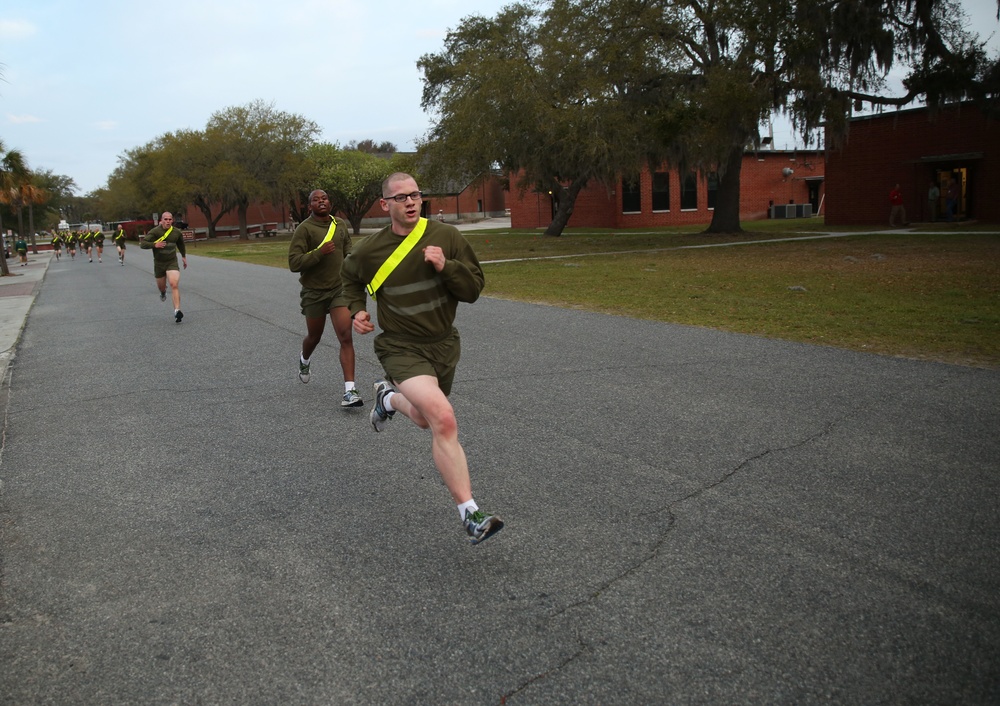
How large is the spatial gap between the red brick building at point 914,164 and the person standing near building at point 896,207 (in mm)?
1469

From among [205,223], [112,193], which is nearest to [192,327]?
[205,223]

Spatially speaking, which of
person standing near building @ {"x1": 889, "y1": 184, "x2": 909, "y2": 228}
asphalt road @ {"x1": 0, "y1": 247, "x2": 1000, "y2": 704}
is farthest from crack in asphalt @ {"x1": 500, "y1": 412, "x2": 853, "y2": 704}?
person standing near building @ {"x1": 889, "y1": 184, "x2": 909, "y2": 228}

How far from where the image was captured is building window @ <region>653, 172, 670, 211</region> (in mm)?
50375

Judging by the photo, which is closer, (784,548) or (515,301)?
(784,548)

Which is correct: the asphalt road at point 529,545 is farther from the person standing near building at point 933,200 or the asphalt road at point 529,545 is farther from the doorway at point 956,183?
the doorway at point 956,183

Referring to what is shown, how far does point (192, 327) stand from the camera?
44.3ft

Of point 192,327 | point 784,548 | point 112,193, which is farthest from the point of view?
point 112,193

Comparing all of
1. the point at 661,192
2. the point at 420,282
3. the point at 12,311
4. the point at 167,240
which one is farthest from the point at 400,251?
the point at 661,192

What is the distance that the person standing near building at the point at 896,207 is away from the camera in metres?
33.2

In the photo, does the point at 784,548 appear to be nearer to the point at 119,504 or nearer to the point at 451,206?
the point at 119,504

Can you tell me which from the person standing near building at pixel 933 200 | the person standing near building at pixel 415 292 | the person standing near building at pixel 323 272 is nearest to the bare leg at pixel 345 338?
the person standing near building at pixel 323 272

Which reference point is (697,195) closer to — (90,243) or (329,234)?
(90,243)

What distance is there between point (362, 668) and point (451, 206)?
8772 centimetres

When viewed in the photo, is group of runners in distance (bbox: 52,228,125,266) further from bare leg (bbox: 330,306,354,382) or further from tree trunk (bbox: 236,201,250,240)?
bare leg (bbox: 330,306,354,382)
